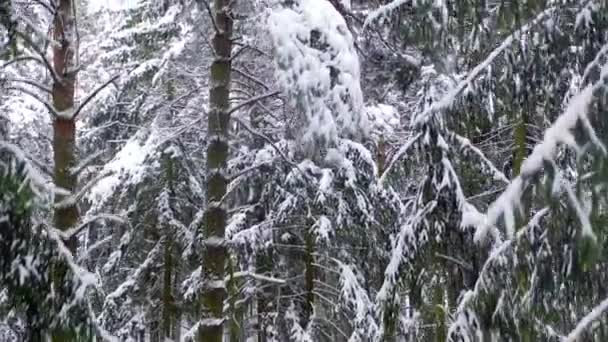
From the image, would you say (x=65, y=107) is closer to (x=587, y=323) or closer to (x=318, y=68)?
(x=318, y=68)

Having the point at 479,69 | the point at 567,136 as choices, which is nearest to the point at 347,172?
the point at 479,69

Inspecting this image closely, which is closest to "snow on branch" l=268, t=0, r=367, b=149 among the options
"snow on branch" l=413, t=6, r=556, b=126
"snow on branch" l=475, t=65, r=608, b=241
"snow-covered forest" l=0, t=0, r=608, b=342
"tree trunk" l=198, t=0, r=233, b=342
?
"snow-covered forest" l=0, t=0, r=608, b=342

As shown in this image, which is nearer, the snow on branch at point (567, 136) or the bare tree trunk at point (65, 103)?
the snow on branch at point (567, 136)

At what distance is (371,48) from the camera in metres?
7.09

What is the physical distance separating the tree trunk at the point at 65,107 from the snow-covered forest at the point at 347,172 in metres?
0.02

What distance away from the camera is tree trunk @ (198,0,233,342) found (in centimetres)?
587

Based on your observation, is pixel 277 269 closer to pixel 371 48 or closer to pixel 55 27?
pixel 371 48

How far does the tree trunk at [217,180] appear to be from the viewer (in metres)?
5.87

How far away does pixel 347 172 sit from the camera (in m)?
8.91

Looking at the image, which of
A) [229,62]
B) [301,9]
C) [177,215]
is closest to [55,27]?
[229,62]

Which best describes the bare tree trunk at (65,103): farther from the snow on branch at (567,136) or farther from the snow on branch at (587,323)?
the snow on branch at (587,323)

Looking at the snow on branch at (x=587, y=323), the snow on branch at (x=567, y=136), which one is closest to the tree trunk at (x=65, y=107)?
the snow on branch at (x=567, y=136)

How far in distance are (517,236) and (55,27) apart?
4089mm

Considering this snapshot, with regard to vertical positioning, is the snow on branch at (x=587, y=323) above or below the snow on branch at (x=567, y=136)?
below
